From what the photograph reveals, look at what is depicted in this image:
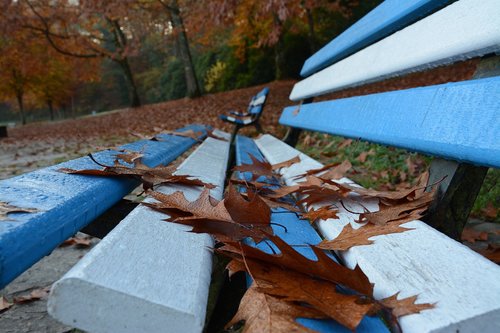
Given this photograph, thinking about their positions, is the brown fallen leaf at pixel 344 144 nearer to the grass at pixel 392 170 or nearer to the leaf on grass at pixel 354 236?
the grass at pixel 392 170

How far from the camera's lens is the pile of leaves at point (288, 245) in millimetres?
513

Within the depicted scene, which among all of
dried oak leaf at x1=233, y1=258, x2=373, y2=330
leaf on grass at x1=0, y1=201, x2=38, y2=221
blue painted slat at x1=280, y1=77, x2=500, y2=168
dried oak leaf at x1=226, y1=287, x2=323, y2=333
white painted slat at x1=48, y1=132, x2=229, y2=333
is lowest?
dried oak leaf at x1=226, y1=287, x2=323, y2=333

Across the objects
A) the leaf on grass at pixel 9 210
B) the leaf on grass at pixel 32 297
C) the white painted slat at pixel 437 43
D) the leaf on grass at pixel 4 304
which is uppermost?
the white painted slat at pixel 437 43

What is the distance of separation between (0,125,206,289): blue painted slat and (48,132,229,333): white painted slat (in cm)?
8

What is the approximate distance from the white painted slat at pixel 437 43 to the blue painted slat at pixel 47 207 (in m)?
0.82

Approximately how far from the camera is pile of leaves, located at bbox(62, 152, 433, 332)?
513 mm

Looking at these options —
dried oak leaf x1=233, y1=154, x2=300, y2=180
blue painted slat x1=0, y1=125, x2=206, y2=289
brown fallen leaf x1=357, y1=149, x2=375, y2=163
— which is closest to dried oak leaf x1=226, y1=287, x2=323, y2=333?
blue painted slat x1=0, y1=125, x2=206, y2=289

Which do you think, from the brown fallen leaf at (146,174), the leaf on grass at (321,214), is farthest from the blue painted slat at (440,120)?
the brown fallen leaf at (146,174)

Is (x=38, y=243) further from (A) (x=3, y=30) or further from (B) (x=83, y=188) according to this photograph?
(A) (x=3, y=30)

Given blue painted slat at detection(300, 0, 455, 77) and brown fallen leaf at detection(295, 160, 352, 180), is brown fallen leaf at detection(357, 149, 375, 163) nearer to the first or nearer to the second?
blue painted slat at detection(300, 0, 455, 77)

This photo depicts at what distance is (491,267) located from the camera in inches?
22.6

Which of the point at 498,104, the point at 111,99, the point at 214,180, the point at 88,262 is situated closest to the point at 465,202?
the point at 498,104

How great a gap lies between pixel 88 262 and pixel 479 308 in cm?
47

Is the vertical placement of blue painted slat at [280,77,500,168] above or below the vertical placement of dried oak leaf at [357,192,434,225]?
above
